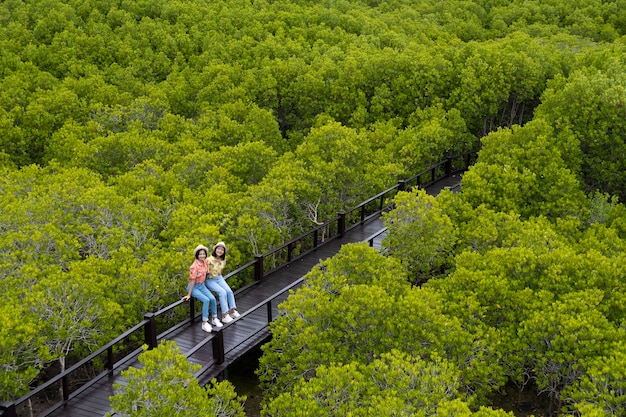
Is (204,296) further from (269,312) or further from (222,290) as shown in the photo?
(269,312)

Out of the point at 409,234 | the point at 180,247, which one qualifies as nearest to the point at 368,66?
the point at 409,234

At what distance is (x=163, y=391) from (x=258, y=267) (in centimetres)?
634

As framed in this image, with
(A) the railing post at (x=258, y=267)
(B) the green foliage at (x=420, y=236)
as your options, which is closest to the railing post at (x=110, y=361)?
(A) the railing post at (x=258, y=267)

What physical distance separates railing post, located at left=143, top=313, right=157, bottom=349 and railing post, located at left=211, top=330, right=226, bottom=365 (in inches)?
48.8

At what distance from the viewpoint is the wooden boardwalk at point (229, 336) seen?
41.8 ft

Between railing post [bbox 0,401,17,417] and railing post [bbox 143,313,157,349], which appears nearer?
railing post [bbox 0,401,17,417]

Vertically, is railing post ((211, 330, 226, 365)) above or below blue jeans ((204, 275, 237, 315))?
below

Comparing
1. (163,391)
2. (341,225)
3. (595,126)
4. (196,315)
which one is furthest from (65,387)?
(595,126)

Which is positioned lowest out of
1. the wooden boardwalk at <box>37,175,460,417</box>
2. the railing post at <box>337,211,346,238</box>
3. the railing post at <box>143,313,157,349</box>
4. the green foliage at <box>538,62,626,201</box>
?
the wooden boardwalk at <box>37,175,460,417</box>

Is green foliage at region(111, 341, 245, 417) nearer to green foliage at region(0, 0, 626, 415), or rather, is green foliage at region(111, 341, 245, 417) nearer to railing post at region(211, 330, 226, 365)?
railing post at region(211, 330, 226, 365)

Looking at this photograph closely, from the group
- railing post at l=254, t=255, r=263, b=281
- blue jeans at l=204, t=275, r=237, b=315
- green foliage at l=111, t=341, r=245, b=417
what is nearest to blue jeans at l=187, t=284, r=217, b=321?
blue jeans at l=204, t=275, r=237, b=315

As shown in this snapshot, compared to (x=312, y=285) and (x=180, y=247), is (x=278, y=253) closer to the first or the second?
(x=180, y=247)

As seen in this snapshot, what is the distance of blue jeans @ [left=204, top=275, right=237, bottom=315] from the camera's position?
46.5 ft

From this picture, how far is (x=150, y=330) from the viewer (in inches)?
548
